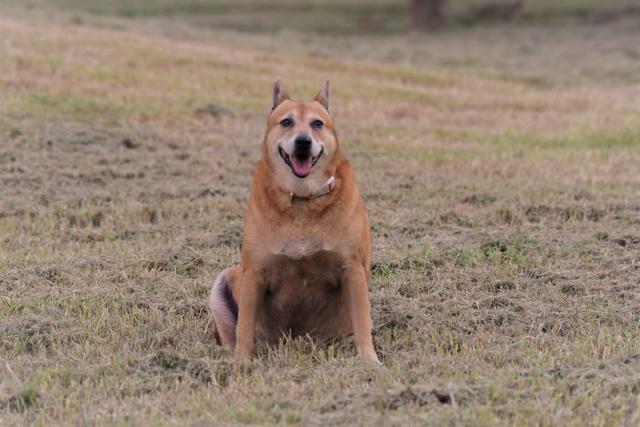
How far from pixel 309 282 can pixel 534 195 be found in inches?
232

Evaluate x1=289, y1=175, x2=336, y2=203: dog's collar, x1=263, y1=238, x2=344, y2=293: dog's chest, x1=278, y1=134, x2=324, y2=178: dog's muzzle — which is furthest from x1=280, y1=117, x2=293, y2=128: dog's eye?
x1=263, y1=238, x2=344, y2=293: dog's chest

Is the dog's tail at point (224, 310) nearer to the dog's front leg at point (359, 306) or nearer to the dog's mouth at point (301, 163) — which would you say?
the dog's front leg at point (359, 306)

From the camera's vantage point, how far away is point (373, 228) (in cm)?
1077

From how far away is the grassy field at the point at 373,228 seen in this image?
5.94m

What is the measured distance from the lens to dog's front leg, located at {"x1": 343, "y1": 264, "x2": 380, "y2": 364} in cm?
680

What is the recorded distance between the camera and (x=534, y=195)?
12.2 metres

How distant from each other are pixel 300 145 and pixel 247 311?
3.75 ft

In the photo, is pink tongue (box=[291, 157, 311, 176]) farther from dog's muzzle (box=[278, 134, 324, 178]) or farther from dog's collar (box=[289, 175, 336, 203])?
dog's collar (box=[289, 175, 336, 203])

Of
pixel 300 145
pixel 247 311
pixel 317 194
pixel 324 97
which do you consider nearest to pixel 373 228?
pixel 324 97

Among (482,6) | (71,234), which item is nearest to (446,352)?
(71,234)

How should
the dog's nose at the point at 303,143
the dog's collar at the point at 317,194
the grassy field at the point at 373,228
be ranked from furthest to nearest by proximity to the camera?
the dog's collar at the point at 317,194 → the dog's nose at the point at 303,143 → the grassy field at the point at 373,228

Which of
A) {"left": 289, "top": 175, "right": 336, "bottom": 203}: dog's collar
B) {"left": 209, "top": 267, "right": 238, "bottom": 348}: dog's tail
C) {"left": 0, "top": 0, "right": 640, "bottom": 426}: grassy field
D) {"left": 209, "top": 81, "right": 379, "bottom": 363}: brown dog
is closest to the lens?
{"left": 0, "top": 0, "right": 640, "bottom": 426}: grassy field

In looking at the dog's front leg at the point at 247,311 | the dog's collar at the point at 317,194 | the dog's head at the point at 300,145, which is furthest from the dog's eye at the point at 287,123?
the dog's front leg at the point at 247,311

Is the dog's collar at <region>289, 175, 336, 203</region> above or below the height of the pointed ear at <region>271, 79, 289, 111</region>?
below
